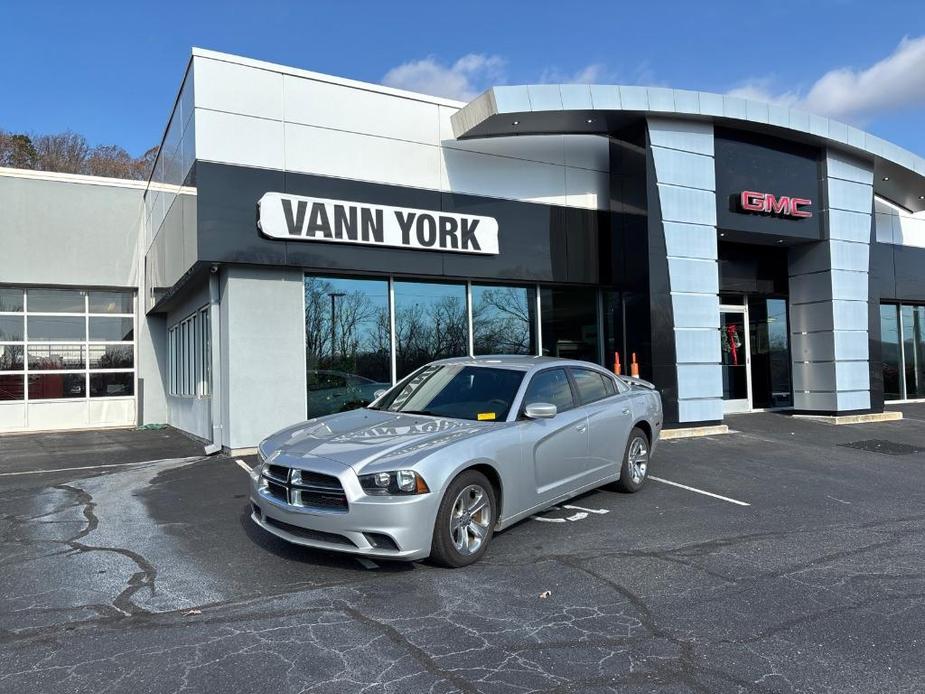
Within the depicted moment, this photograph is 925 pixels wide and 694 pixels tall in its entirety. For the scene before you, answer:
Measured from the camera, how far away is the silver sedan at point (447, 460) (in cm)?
469

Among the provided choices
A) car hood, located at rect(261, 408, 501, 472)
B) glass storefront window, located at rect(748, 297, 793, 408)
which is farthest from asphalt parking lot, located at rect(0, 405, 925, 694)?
glass storefront window, located at rect(748, 297, 793, 408)

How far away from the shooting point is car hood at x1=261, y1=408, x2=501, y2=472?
490 cm

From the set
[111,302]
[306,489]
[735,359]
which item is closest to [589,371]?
[306,489]

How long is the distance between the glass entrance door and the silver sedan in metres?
9.54

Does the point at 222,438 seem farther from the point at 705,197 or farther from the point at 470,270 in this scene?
the point at 705,197

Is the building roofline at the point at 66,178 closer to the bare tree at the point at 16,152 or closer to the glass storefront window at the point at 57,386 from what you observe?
the glass storefront window at the point at 57,386

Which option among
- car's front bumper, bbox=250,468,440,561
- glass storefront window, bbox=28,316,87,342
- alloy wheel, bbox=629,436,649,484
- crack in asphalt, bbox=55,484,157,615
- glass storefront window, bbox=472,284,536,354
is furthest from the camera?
glass storefront window, bbox=28,316,87,342

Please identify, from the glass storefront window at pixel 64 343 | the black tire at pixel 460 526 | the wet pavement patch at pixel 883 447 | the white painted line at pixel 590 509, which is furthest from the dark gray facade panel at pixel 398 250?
the glass storefront window at pixel 64 343

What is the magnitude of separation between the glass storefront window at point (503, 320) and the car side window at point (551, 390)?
5997 millimetres

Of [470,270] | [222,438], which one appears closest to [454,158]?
[470,270]

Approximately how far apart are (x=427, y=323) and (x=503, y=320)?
165 cm

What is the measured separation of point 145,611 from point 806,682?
3.87 m

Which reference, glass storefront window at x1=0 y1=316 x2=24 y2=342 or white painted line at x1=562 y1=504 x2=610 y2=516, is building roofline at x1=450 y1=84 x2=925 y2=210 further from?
glass storefront window at x1=0 y1=316 x2=24 y2=342

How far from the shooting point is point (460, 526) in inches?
199
